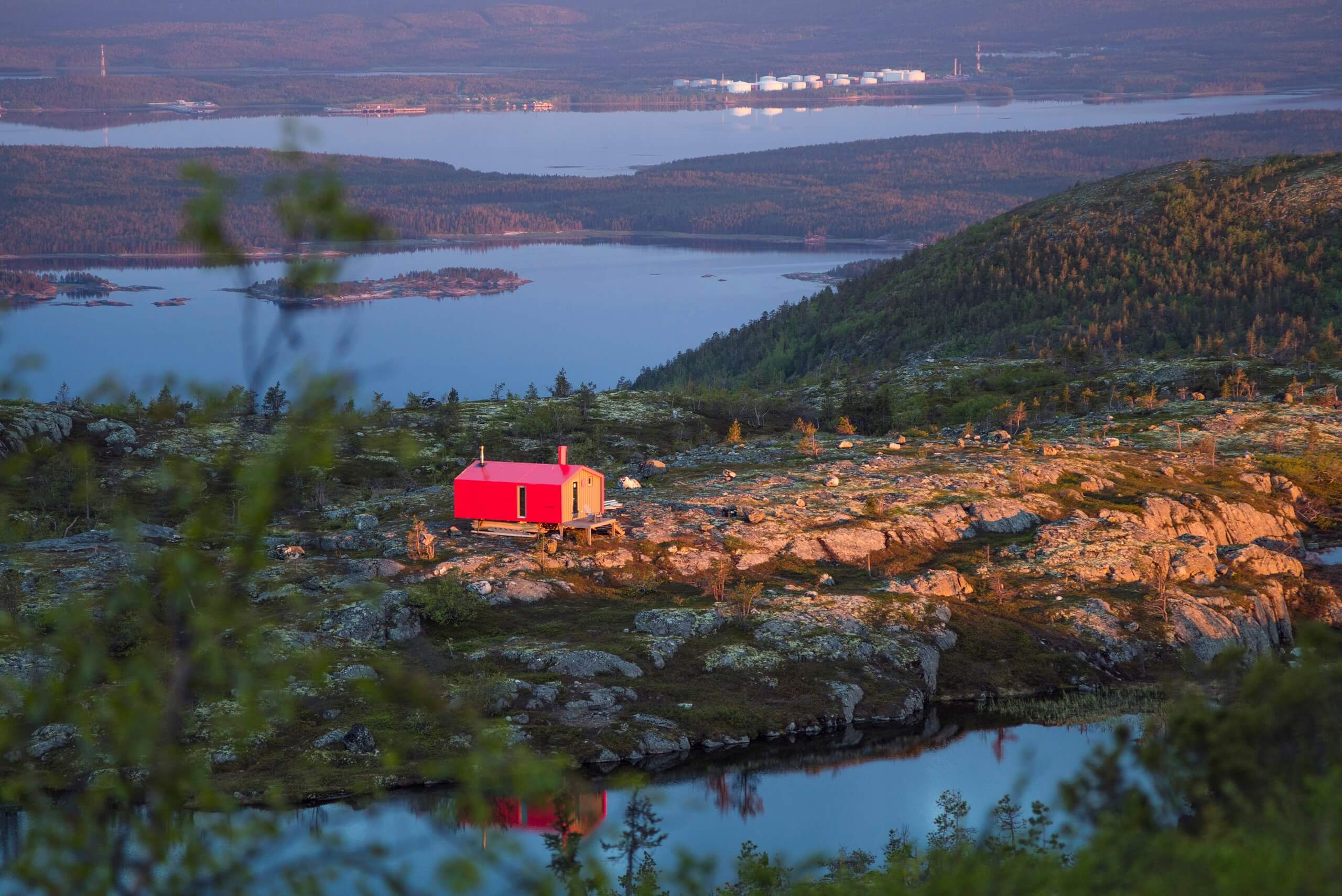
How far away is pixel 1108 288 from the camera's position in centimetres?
12025

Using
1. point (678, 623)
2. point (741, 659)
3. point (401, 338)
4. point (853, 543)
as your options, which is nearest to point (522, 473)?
point (678, 623)

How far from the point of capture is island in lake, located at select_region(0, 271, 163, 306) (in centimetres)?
16725

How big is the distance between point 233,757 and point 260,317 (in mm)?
83162

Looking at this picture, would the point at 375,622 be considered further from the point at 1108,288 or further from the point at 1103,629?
the point at 1108,288

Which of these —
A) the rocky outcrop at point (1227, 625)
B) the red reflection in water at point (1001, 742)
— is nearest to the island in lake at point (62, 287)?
the rocky outcrop at point (1227, 625)

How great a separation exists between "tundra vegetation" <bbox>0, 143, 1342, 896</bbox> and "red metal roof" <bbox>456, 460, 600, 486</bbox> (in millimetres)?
2225

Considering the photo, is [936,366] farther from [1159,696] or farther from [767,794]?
[767,794]

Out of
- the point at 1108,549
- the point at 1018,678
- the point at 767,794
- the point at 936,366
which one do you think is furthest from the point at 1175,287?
the point at 767,794

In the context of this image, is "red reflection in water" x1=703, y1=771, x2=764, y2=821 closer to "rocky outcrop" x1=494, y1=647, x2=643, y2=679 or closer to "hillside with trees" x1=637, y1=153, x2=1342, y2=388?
"rocky outcrop" x1=494, y1=647, x2=643, y2=679

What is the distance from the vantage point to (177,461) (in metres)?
10.1

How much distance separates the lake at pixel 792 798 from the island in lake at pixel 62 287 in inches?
5902

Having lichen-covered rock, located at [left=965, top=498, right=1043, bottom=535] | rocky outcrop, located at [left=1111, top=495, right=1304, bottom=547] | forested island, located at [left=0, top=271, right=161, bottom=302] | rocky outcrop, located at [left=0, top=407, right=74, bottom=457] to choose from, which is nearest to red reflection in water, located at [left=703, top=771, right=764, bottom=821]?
lichen-covered rock, located at [left=965, top=498, right=1043, bottom=535]

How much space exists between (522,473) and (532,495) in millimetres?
1130

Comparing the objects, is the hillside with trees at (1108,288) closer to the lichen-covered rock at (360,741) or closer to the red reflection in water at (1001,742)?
the red reflection in water at (1001,742)
